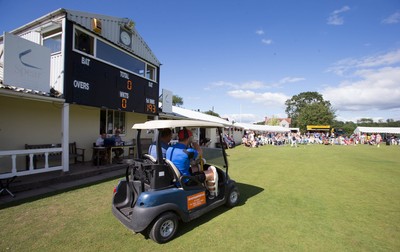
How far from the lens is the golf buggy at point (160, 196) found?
3082mm

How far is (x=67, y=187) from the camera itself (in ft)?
19.1

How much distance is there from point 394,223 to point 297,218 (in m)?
1.79

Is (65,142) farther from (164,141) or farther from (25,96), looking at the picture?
(164,141)

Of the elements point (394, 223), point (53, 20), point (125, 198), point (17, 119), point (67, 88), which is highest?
point (53, 20)

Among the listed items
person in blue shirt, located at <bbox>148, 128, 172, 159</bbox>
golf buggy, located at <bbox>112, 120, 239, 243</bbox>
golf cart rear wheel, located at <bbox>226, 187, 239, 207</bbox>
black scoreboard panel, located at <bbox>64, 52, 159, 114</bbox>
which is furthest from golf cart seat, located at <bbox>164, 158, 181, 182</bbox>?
black scoreboard panel, located at <bbox>64, 52, 159, 114</bbox>

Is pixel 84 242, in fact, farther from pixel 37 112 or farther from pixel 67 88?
pixel 37 112

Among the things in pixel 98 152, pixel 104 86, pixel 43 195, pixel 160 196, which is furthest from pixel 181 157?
pixel 104 86

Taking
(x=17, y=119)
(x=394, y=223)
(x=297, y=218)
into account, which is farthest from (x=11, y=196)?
(x=394, y=223)

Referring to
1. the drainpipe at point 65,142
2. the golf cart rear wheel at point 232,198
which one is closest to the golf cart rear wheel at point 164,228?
the golf cart rear wheel at point 232,198

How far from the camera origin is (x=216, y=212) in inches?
171

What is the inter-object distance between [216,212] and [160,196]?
1694mm

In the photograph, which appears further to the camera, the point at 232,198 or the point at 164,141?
the point at 232,198

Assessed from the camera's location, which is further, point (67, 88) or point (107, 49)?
point (107, 49)

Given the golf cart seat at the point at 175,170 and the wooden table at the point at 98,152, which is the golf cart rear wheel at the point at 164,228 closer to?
the golf cart seat at the point at 175,170
